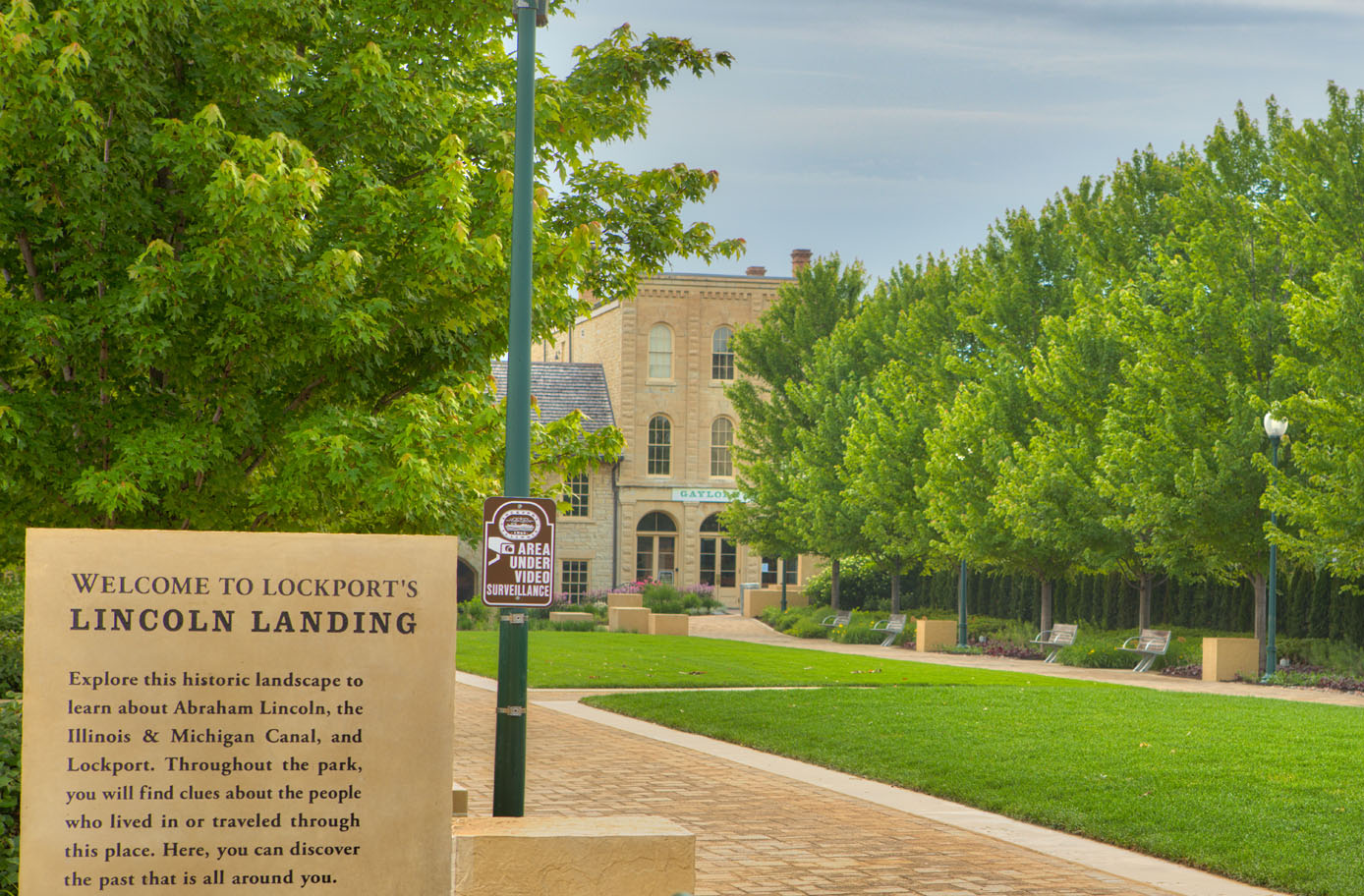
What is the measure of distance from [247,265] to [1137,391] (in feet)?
70.2

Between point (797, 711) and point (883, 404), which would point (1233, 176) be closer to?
point (883, 404)

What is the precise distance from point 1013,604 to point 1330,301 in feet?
60.0

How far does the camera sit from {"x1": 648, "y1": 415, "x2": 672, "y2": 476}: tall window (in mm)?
57531

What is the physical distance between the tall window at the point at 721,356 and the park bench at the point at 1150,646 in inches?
1182

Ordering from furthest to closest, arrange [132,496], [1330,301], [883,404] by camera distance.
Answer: [883,404], [1330,301], [132,496]

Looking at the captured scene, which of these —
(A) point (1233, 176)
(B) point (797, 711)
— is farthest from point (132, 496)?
(A) point (1233, 176)

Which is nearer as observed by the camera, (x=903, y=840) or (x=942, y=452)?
(x=903, y=840)

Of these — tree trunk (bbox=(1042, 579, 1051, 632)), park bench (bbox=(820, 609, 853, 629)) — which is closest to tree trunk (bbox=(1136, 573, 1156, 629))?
tree trunk (bbox=(1042, 579, 1051, 632))

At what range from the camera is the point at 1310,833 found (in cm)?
1029

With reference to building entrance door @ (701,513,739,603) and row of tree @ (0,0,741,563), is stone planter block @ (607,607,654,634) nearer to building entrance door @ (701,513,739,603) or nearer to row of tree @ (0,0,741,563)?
building entrance door @ (701,513,739,603)

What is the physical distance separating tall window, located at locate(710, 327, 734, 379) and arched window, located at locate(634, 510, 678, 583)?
20.1 feet

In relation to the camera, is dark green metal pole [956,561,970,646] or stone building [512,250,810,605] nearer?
dark green metal pole [956,561,970,646]

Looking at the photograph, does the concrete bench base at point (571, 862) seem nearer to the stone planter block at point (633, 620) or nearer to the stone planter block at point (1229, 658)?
the stone planter block at point (1229, 658)

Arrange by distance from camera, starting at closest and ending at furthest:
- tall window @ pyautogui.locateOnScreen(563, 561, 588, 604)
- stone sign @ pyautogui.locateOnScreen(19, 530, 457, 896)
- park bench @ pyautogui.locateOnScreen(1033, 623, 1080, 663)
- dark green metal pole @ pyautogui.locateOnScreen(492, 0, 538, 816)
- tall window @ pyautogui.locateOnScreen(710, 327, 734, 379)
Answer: stone sign @ pyautogui.locateOnScreen(19, 530, 457, 896) < dark green metal pole @ pyautogui.locateOnScreen(492, 0, 538, 816) < park bench @ pyautogui.locateOnScreen(1033, 623, 1080, 663) < tall window @ pyautogui.locateOnScreen(563, 561, 588, 604) < tall window @ pyautogui.locateOnScreen(710, 327, 734, 379)
